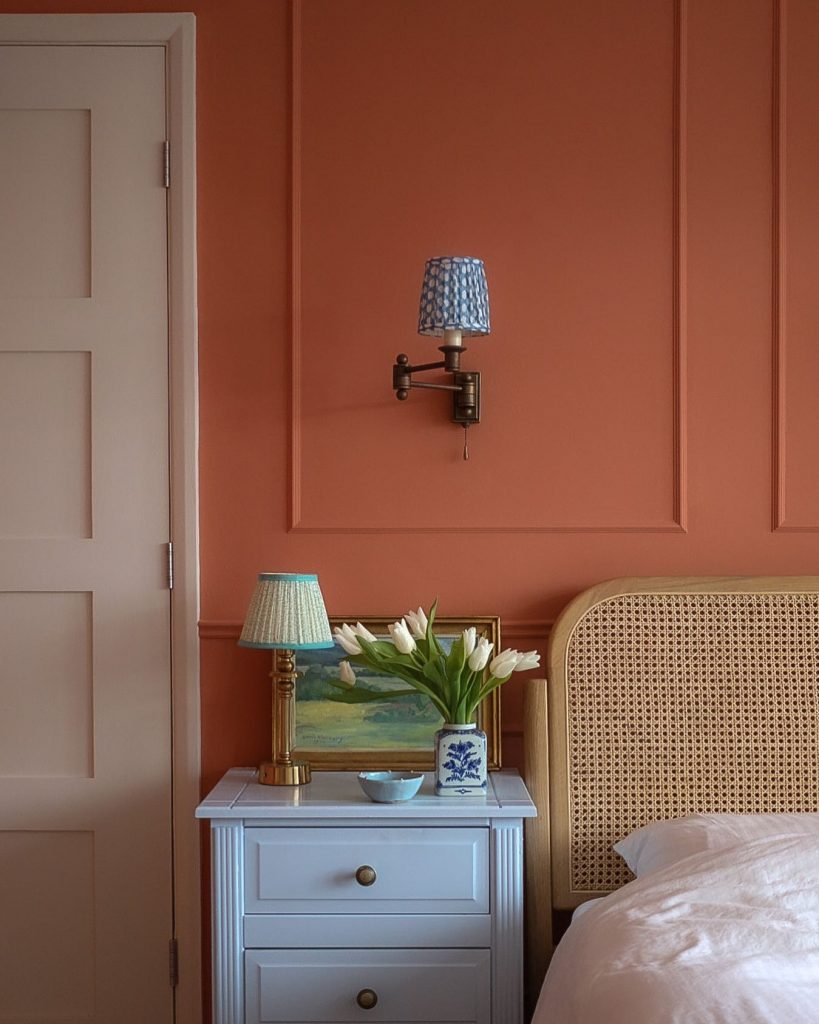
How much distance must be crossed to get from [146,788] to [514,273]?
1.42 m

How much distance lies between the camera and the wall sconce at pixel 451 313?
237cm

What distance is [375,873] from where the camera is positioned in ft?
7.21

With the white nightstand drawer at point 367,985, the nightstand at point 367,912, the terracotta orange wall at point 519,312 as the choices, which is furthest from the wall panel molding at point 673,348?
the white nightstand drawer at point 367,985

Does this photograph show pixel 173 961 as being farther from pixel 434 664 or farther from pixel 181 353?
pixel 181 353

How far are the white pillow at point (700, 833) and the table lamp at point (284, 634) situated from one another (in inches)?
27.6

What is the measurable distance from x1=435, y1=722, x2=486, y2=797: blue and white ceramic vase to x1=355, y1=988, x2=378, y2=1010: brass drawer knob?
39 cm

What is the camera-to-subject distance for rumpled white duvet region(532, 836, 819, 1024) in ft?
5.10

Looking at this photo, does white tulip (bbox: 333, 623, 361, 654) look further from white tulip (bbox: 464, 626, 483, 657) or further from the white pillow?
the white pillow

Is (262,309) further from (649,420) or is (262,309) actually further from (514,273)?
(649,420)

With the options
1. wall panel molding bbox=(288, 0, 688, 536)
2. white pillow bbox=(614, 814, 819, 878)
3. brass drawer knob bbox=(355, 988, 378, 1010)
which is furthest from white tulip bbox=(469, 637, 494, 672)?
brass drawer knob bbox=(355, 988, 378, 1010)

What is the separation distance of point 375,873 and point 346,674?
0.40 m

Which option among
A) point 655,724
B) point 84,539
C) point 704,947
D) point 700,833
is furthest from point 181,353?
point 704,947

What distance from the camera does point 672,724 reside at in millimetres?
2439

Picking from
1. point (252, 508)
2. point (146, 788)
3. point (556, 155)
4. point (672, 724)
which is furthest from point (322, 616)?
point (556, 155)
